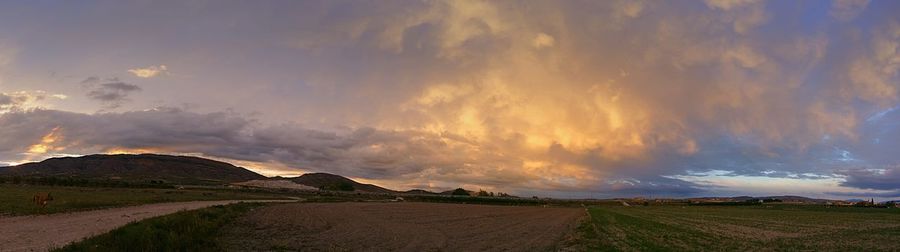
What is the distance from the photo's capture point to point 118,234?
1983 centimetres

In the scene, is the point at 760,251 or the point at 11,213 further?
the point at 11,213

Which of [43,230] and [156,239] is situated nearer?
[156,239]

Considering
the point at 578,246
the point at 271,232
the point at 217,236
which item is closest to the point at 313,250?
the point at 217,236

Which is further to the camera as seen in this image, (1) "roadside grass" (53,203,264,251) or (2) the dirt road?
(2) the dirt road

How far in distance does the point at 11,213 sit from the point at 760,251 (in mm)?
40373

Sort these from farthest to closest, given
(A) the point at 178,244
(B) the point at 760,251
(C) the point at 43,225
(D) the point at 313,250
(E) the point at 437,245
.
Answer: (C) the point at 43,225 < (E) the point at 437,245 < (B) the point at 760,251 < (D) the point at 313,250 < (A) the point at 178,244

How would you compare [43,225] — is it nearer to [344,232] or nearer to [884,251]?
[344,232]

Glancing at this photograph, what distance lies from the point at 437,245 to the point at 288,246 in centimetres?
637

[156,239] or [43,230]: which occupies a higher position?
[156,239]

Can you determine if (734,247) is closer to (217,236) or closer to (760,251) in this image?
(760,251)

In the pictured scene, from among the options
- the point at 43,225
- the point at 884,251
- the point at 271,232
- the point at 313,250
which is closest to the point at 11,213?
the point at 43,225

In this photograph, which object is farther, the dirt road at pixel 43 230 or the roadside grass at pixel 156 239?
the dirt road at pixel 43 230

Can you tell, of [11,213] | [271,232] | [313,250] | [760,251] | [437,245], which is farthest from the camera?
[11,213]

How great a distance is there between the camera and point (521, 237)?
1193 inches
